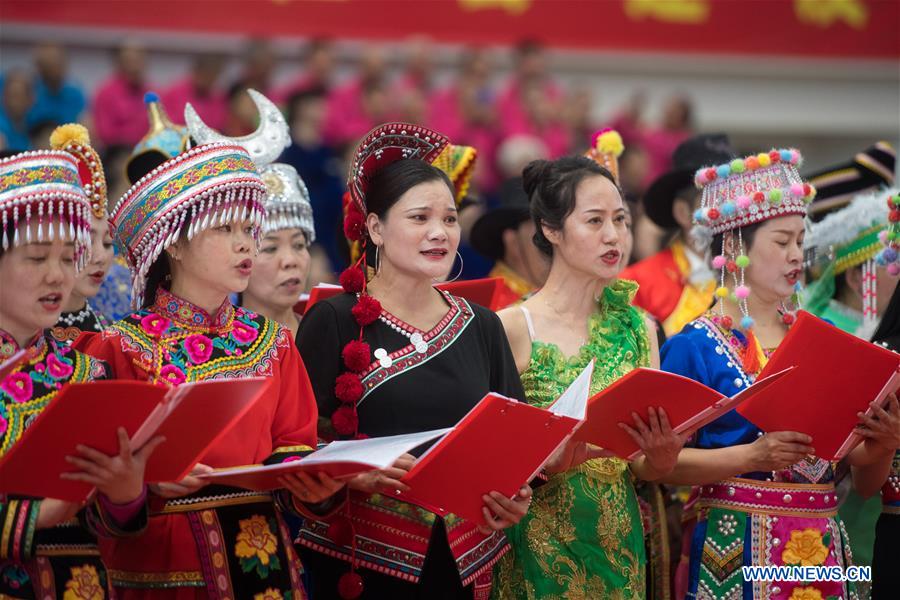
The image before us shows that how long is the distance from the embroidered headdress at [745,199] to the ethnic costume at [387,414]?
3.03 feet

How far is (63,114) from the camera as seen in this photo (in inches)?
354

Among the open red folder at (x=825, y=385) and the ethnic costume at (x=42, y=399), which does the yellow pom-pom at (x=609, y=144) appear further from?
the ethnic costume at (x=42, y=399)

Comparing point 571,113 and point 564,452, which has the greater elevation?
point 571,113

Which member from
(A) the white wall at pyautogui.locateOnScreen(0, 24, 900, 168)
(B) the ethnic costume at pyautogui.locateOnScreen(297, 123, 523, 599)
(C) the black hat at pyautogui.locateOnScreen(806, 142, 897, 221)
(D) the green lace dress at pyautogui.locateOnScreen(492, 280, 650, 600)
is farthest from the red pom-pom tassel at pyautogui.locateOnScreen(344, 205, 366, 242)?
(A) the white wall at pyautogui.locateOnScreen(0, 24, 900, 168)

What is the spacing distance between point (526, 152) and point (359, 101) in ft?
4.83

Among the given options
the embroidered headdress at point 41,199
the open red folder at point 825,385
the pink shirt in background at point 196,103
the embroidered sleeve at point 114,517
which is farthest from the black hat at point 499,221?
the pink shirt in background at point 196,103

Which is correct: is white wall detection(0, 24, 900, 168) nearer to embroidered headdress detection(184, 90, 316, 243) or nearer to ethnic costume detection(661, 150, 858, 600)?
embroidered headdress detection(184, 90, 316, 243)

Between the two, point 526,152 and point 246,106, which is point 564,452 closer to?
point 246,106

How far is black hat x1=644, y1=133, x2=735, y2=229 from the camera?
5445 mm

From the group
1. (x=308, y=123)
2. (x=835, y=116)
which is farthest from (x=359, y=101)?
(x=835, y=116)

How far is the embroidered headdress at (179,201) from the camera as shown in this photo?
3.15m

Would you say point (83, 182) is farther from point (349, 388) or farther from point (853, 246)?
point (853, 246)

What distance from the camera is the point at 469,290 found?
13.7ft

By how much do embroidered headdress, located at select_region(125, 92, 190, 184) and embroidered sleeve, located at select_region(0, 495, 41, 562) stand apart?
1.87m
